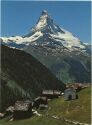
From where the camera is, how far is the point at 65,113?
111 m

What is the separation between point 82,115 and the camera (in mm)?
104688

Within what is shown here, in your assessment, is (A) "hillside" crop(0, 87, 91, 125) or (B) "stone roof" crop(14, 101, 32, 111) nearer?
(A) "hillside" crop(0, 87, 91, 125)

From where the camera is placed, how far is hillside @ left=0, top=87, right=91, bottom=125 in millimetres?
99938

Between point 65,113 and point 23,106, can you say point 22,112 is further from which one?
point 65,113

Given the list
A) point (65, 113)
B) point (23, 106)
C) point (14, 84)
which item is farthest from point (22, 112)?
point (14, 84)

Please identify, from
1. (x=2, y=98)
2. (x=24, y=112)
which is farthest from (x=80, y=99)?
(x=2, y=98)

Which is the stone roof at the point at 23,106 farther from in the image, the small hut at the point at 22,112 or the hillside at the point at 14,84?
the hillside at the point at 14,84

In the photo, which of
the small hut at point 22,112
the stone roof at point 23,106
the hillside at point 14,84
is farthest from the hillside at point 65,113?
the hillside at point 14,84

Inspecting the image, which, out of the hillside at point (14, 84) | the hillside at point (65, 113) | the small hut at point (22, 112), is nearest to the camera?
the hillside at point (65, 113)

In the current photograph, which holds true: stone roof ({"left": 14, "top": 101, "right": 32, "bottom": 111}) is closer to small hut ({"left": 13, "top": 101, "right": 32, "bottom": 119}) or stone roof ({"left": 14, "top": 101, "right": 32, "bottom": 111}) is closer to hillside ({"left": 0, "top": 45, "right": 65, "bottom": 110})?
small hut ({"left": 13, "top": 101, "right": 32, "bottom": 119})

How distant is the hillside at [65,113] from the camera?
99938mm

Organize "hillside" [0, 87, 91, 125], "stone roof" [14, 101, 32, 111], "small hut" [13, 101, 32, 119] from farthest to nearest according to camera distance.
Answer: "stone roof" [14, 101, 32, 111] → "small hut" [13, 101, 32, 119] → "hillside" [0, 87, 91, 125]

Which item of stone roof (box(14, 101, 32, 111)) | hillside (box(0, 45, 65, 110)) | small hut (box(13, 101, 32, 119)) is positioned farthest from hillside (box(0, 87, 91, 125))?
hillside (box(0, 45, 65, 110))

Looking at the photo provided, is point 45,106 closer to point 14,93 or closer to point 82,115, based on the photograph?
point 82,115
